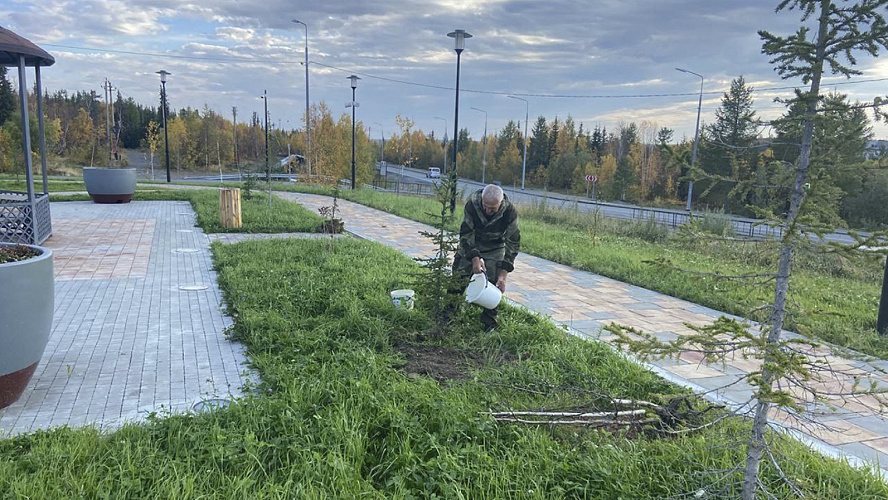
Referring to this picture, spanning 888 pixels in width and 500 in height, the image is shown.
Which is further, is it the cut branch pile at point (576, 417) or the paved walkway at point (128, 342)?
the paved walkway at point (128, 342)

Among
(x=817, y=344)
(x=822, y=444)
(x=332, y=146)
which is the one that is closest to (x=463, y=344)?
(x=822, y=444)

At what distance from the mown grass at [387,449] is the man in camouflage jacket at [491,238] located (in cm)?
103

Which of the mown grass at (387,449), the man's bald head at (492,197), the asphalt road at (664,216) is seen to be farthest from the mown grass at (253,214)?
the mown grass at (387,449)

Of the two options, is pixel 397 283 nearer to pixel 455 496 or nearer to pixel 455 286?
pixel 455 286

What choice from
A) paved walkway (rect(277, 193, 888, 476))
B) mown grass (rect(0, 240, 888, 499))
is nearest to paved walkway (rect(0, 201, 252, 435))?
mown grass (rect(0, 240, 888, 499))

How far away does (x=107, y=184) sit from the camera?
16281 millimetres

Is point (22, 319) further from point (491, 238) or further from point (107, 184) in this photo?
point (107, 184)

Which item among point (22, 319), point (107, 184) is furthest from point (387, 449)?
point (107, 184)

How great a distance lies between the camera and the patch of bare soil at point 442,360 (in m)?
4.40

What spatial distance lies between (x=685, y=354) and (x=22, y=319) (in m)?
5.29

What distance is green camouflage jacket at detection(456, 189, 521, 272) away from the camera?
5.41 m

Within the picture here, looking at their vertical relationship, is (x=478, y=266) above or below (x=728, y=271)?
above

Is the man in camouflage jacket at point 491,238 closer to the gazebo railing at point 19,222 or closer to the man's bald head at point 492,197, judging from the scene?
the man's bald head at point 492,197

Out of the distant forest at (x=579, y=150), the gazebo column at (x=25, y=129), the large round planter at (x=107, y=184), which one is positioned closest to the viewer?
the distant forest at (x=579, y=150)
